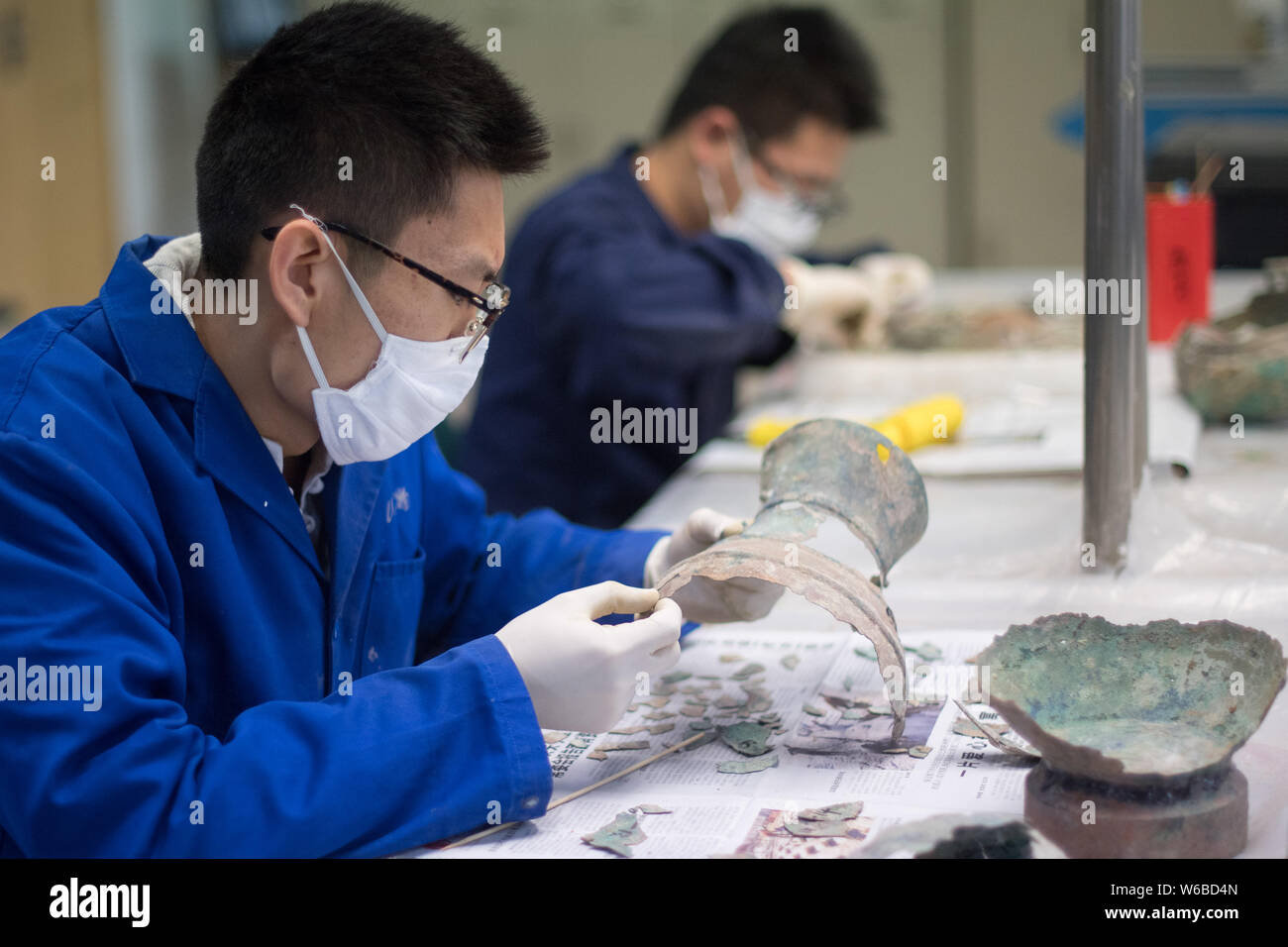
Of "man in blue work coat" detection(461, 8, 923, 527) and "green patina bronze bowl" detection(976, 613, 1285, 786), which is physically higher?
"man in blue work coat" detection(461, 8, 923, 527)

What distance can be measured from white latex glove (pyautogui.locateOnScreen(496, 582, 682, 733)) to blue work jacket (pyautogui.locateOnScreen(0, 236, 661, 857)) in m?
0.02

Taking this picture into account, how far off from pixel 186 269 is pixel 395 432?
0.24 metres

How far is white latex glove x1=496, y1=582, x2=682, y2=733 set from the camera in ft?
3.13

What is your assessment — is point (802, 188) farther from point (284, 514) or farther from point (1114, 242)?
point (284, 514)

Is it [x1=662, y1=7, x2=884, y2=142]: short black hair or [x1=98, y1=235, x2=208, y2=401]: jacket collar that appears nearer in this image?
[x1=98, y1=235, x2=208, y2=401]: jacket collar

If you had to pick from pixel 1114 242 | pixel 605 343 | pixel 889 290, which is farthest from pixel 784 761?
pixel 889 290

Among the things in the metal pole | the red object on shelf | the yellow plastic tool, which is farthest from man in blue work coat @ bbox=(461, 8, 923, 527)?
the metal pole

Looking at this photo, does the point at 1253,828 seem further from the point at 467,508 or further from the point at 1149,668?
the point at 467,508

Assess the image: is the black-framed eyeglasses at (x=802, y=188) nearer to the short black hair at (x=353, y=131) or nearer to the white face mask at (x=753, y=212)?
the white face mask at (x=753, y=212)

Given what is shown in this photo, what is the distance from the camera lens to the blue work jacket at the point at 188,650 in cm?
84

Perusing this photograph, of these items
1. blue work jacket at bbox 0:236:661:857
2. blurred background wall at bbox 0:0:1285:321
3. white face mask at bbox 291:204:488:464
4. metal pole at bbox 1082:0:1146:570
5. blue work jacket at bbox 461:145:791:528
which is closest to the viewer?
blue work jacket at bbox 0:236:661:857

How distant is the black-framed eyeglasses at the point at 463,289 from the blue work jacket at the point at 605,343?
1.04 metres

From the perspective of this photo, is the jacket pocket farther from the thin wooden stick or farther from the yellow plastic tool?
the yellow plastic tool
